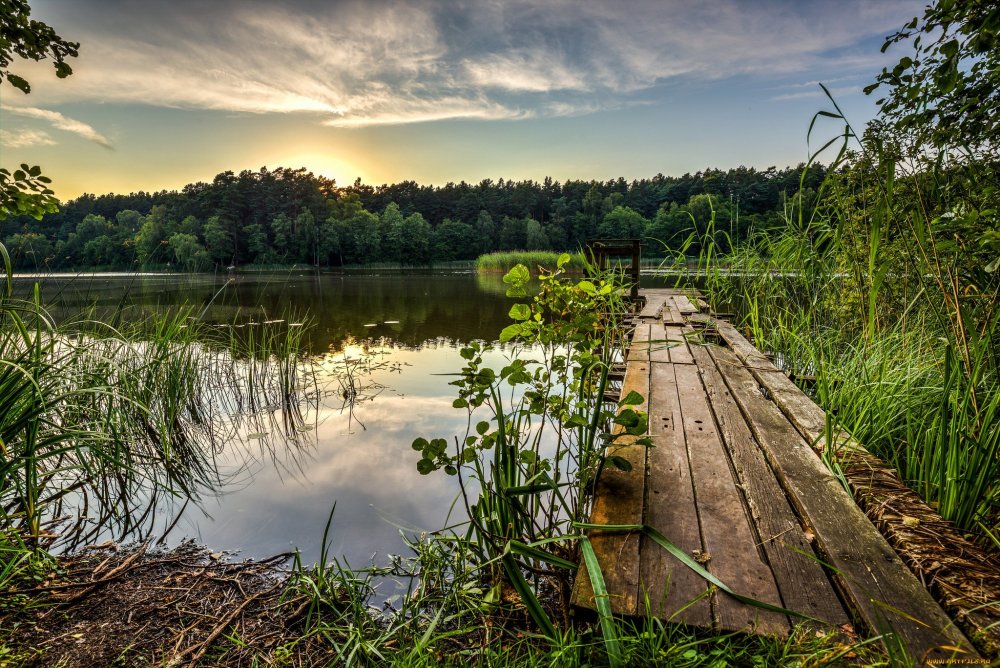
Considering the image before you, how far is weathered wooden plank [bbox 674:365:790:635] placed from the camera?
0.93 metres

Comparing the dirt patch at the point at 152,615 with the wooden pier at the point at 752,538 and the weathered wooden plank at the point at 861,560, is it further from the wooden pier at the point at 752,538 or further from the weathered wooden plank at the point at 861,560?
the weathered wooden plank at the point at 861,560

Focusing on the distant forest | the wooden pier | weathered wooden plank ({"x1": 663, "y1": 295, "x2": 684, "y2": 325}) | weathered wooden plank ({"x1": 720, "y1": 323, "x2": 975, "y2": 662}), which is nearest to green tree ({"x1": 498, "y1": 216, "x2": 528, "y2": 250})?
the distant forest

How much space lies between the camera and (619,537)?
1.23m

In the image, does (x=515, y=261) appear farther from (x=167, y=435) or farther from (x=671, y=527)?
(x=671, y=527)

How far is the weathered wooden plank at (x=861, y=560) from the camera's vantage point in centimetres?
84

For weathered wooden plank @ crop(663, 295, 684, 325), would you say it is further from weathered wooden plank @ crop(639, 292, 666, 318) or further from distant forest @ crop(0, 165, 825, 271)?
distant forest @ crop(0, 165, 825, 271)

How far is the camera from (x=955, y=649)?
76 centimetres

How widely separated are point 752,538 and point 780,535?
0.08 metres

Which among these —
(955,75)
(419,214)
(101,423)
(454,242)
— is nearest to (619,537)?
(955,75)

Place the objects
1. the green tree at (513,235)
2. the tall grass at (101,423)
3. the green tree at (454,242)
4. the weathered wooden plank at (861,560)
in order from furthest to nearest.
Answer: the green tree at (513,235), the green tree at (454,242), the tall grass at (101,423), the weathered wooden plank at (861,560)

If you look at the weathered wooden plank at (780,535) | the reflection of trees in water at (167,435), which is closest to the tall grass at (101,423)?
the reflection of trees in water at (167,435)

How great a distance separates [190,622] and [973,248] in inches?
125

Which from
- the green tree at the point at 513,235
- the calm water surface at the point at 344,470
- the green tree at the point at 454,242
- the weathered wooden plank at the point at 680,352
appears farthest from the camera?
the green tree at the point at 513,235

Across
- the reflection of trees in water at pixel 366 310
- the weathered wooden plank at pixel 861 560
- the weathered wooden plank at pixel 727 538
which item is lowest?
the reflection of trees in water at pixel 366 310
